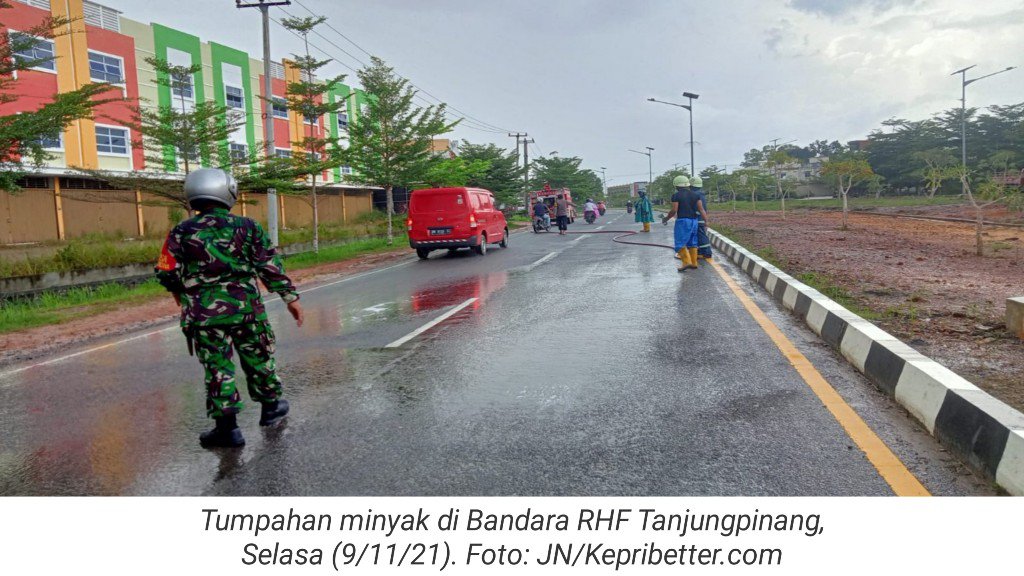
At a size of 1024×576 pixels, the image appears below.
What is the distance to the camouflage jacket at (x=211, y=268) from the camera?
4.00 m

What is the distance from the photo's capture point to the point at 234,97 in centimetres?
3816

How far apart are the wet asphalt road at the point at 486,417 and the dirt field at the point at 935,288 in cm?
76

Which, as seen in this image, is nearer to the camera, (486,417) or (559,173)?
(486,417)

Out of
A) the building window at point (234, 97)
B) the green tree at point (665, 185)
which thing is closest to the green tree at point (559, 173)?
the green tree at point (665, 185)

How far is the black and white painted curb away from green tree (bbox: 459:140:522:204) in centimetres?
3891

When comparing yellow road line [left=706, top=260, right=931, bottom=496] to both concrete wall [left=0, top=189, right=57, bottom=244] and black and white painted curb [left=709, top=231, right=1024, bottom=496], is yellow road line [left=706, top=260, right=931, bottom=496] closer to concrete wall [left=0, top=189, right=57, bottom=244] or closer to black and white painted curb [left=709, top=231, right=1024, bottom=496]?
black and white painted curb [left=709, top=231, right=1024, bottom=496]

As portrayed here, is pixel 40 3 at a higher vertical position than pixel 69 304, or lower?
higher

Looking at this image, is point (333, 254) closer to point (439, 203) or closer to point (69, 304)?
point (439, 203)

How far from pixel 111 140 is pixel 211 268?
3092 cm

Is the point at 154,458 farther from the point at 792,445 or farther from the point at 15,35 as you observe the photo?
the point at 15,35

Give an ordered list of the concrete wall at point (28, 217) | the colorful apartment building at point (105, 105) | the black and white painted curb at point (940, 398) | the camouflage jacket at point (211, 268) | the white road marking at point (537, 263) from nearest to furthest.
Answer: the black and white painted curb at point (940, 398), the camouflage jacket at point (211, 268), the white road marking at point (537, 263), the concrete wall at point (28, 217), the colorful apartment building at point (105, 105)

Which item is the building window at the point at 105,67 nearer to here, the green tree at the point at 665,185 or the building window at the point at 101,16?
the building window at the point at 101,16

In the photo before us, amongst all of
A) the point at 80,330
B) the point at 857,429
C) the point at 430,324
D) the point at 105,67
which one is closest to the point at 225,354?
the point at 857,429
